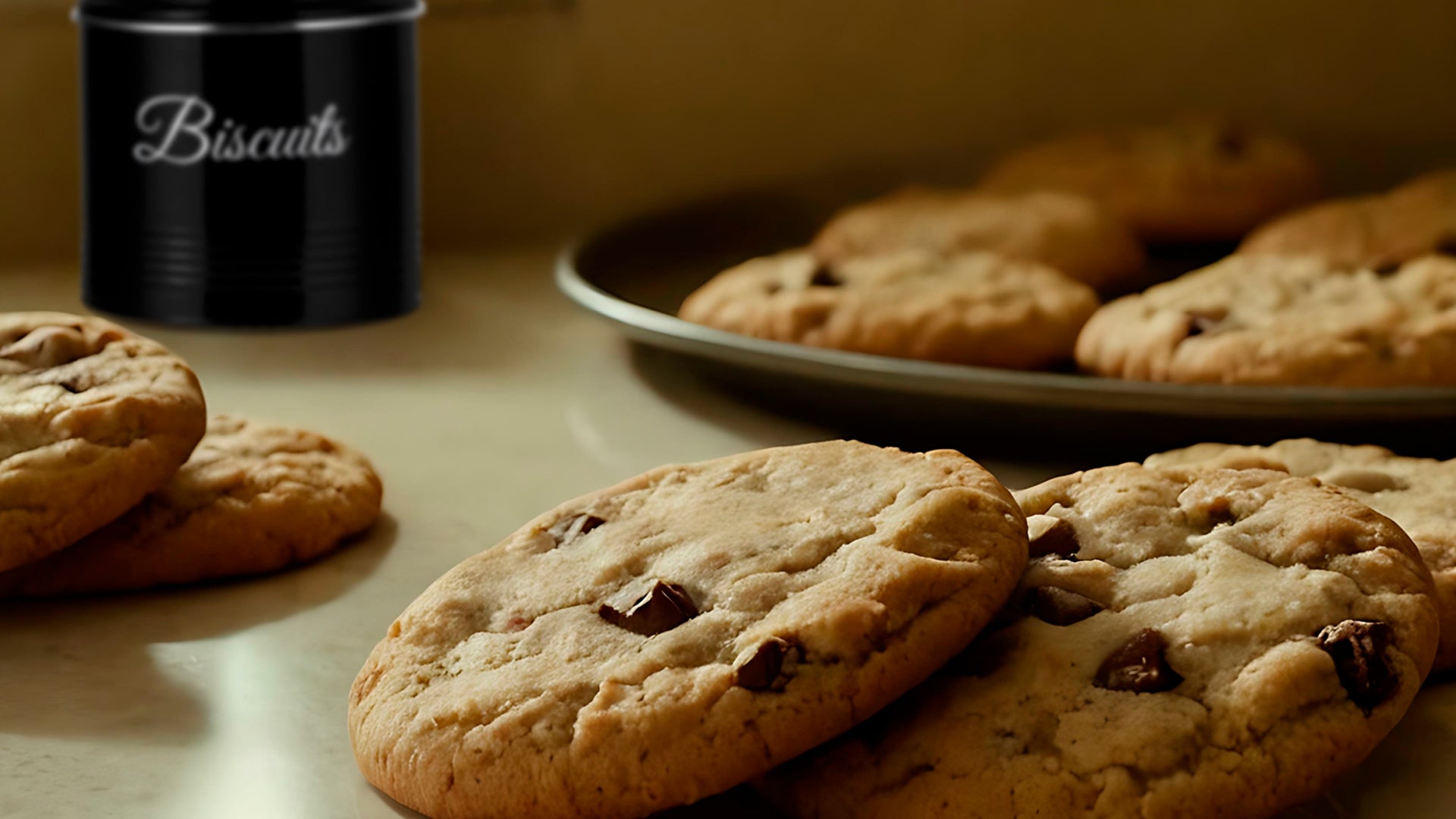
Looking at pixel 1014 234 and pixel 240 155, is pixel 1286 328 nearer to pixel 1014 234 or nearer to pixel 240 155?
pixel 1014 234

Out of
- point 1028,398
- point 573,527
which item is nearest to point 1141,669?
point 573,527

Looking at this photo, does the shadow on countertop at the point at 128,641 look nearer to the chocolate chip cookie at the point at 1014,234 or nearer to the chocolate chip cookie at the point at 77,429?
the chocolate chip cookie at the point at 77,429

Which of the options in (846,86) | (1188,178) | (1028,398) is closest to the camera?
(1028,398)

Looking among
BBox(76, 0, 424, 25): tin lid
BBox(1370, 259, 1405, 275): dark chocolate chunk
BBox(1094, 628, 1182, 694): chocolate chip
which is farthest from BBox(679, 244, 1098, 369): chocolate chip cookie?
BBox(1094, 628, 1182, 694): chocolate chip

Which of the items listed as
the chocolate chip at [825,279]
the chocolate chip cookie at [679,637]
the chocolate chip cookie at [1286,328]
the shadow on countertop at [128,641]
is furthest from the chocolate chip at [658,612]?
the chocolate chip at [825,279]

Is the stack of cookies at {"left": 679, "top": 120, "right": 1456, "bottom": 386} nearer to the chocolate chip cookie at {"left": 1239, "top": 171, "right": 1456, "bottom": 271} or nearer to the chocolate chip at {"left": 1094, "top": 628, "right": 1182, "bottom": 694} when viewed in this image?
the chocolate chip cookie at {"left": 1239, "top": 171, "right": 1456, "bottom": 271}

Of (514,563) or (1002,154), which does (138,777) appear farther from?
(1002,154)

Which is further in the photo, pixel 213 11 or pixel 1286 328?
pixel 213 11

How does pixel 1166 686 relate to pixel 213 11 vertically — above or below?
below
